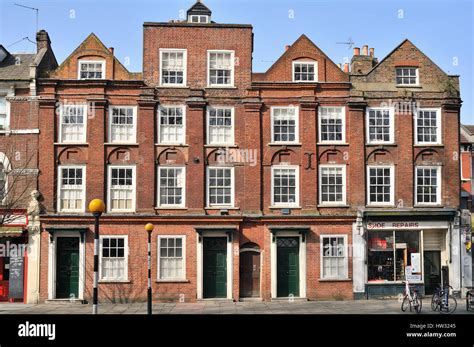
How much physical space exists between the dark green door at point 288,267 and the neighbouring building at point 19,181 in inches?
457

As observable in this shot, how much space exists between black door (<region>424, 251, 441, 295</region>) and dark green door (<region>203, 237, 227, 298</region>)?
1004 centimetres

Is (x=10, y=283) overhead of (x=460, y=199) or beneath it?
beneath

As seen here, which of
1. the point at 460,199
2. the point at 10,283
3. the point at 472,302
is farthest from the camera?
the point at 460,199

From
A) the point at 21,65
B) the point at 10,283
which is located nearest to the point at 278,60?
the point at 21,65

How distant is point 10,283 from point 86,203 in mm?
5155

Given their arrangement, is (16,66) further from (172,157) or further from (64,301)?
(64,301)

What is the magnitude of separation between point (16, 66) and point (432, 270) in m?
23.6

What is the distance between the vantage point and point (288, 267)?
81.6 feet

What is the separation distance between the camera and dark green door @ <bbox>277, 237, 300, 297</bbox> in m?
24.7

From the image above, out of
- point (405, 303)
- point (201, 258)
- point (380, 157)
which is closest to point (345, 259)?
point (405, 303)

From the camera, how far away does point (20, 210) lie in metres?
24.3

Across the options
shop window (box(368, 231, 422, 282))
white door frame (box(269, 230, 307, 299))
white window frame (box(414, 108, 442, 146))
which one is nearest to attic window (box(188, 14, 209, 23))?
white door frame (box(269, 230, 307, 299))

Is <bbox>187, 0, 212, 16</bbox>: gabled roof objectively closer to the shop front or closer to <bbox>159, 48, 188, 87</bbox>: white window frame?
<bbox>159, 48, 188, 87</bbox>: white window frame
